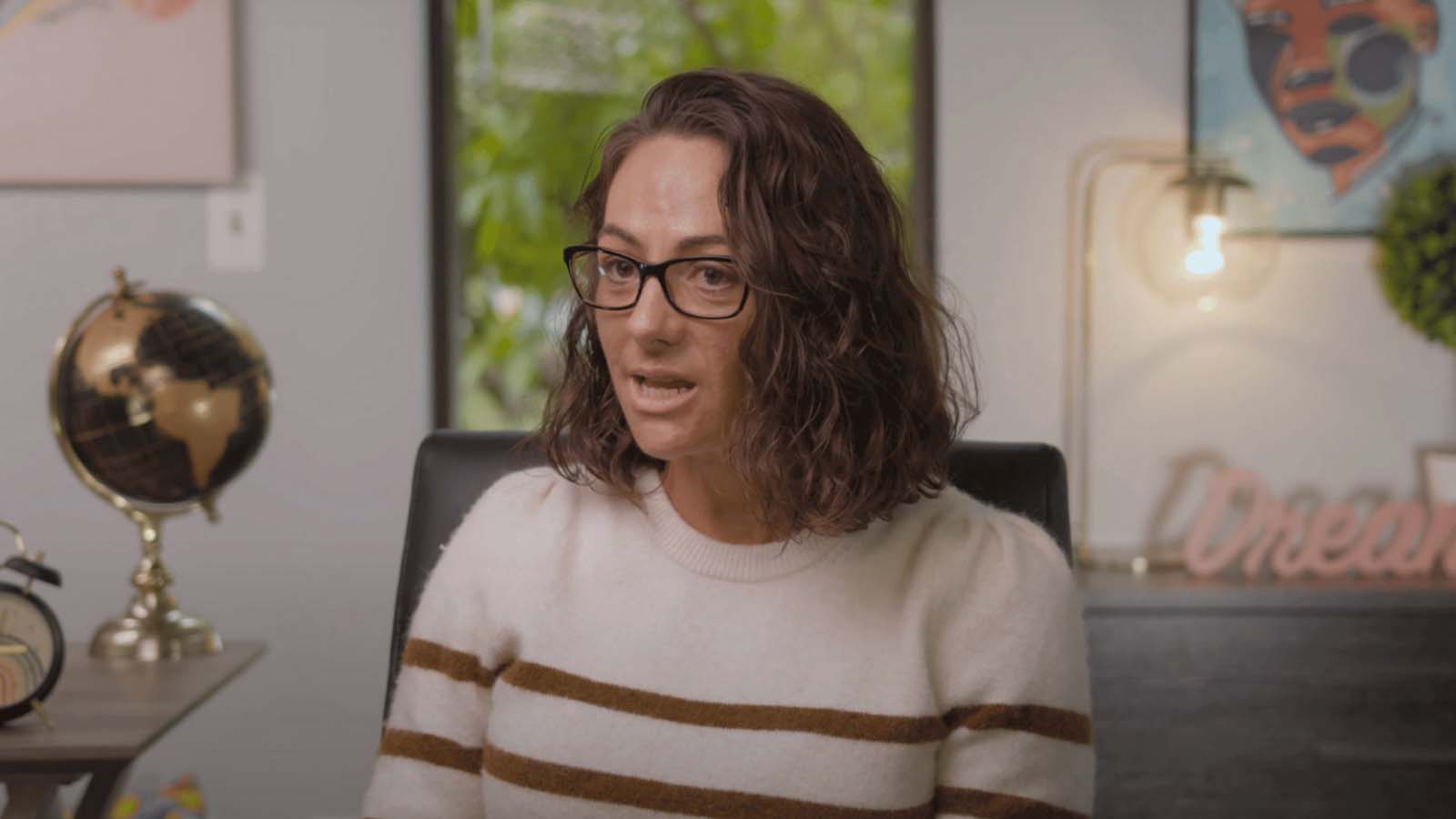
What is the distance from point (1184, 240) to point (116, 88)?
6.91ft

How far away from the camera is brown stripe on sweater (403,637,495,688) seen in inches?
49.7

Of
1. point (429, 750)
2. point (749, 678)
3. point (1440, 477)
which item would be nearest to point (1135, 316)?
point (1440, 477)

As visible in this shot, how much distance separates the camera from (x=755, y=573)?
121 centimetres

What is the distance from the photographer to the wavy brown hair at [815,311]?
1.10 m

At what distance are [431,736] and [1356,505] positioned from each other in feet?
6.76

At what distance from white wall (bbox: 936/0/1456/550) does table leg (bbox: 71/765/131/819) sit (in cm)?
168

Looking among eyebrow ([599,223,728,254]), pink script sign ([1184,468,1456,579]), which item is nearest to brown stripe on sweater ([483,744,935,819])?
eyebrow ([599,223,728,254])

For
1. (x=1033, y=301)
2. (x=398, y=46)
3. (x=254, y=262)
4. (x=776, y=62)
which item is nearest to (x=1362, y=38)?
(x=1033, y=301)

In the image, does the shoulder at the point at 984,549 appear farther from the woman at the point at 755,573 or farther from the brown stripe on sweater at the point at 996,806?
the brown stripe on sweater at the point at 996,806

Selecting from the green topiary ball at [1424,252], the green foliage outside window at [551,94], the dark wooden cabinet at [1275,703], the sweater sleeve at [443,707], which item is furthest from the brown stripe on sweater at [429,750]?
the green topiary ball at [1424,252]

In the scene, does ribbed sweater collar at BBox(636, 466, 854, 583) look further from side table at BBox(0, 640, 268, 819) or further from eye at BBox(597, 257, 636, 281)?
side table at BBox(0, 640, 268, 819)

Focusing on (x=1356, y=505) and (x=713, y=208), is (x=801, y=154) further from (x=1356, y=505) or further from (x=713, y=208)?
(x=1356, y=505)

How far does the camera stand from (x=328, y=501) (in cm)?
267

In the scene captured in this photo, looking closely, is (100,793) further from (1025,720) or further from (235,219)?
(235,219)
